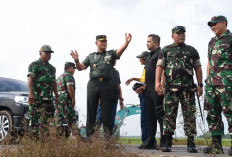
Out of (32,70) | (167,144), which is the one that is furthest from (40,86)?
(167,144)

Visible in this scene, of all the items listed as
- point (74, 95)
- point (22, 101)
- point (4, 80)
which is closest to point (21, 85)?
point (4, 80)

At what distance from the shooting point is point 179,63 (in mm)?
6230

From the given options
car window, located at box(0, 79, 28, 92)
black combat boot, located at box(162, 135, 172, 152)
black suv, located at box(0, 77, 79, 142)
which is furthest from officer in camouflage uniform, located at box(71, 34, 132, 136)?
car window, located at box(0, 79, 28, 92)

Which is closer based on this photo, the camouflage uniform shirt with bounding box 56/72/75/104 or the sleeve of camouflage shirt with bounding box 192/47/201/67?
the sleeve of camouflage shirt with bounding box 192/47/201/67

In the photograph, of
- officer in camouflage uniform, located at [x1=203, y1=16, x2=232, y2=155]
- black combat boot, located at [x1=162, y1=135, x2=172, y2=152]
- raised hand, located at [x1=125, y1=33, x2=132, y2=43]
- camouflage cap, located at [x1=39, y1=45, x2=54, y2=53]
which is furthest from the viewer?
camouflage cap, located at [x1=39, y1=45, x2=54, y2=53]

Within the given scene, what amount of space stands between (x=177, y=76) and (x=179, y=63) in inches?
9.2

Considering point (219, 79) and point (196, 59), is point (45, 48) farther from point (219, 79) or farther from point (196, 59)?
point (219, 79)

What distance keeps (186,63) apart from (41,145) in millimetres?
2894

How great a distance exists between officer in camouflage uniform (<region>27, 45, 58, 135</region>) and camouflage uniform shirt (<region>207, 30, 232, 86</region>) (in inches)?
142

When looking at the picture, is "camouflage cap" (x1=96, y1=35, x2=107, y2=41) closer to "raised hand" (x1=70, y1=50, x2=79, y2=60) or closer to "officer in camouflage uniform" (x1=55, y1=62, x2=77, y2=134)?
"raised hand" (x1=70, y1=50, x2=79, y2=60)

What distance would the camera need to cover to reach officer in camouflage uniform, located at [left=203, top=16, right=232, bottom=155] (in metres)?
5.59

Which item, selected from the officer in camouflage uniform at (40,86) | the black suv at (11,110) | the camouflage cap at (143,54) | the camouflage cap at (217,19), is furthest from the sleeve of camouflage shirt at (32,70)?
the camouflage cap at (217,19)

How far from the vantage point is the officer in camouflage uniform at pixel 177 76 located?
20.4 feet

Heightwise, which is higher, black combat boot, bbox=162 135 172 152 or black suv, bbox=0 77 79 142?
black suv, bbox=0 77 79 142
